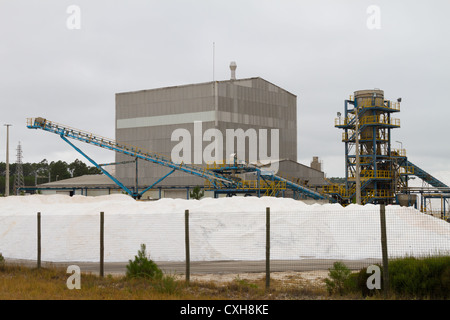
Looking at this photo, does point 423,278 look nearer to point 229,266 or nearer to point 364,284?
point 364,284

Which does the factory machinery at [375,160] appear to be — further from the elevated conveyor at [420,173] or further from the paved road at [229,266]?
the paved road at [229,266]

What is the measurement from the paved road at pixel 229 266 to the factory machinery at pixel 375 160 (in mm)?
31292

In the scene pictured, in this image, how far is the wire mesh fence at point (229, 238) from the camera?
20.1 metres

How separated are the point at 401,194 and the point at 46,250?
37.1 metres

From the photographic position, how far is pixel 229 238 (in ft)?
70.4

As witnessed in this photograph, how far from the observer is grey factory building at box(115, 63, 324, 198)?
2393 inches

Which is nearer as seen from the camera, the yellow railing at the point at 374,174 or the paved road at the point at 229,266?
the paved road at the point at 229,266

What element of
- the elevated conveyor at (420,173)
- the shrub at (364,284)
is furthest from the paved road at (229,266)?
the elevated conveyor at (420,173)

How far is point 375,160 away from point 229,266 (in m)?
34.1

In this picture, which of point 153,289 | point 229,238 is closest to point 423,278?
point 153,289

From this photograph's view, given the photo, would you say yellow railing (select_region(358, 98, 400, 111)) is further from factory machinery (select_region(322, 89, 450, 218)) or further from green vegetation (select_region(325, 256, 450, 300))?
green vegetation (select_region(325, 256, 450, 300))

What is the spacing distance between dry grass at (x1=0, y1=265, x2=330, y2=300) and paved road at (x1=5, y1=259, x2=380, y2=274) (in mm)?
2445
